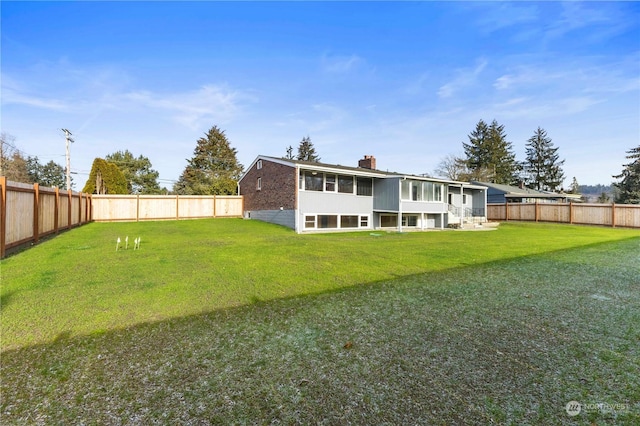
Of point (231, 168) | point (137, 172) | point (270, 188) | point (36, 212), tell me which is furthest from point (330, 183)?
point (137, 172)

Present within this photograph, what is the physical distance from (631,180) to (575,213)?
2476cm

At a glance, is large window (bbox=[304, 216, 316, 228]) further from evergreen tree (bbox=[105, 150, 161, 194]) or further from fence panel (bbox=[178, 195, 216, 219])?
evergreen tree (bbox=[105, 150, 161, 194])

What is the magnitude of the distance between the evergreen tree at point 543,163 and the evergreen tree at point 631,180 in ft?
34.7

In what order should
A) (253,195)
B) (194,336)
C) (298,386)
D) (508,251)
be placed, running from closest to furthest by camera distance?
(298,386) < (194,336) < (508,251) < (253,195)

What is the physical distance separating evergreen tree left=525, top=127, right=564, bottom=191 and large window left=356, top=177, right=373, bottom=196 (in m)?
46.8

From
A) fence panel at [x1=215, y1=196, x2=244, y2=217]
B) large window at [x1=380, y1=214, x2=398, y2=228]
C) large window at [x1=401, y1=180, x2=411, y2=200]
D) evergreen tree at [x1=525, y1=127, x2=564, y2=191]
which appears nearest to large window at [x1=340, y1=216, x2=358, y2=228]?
large window at [x1=380, y1=214, x2=398, y2=228]

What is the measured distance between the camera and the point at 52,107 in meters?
21.5

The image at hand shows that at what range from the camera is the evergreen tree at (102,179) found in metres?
30.1

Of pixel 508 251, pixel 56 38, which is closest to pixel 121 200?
pixel 56 38

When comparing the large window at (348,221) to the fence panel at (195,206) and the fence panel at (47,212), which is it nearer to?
the fence panel at (195,206)

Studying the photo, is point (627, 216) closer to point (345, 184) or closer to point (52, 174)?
point (345, 184)

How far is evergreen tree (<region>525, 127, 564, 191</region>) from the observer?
5194 centimetres

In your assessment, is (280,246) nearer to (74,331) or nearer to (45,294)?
(45,294)

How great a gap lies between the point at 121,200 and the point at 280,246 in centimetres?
1654
